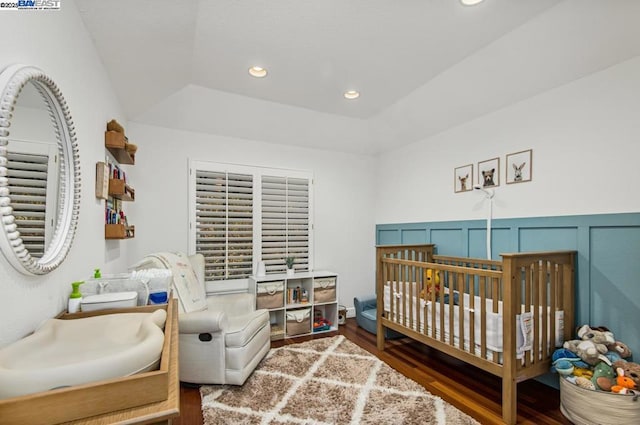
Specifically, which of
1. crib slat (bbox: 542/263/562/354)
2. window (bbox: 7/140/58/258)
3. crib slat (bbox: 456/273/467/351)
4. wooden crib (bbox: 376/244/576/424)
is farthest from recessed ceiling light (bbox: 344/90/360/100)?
window (bbox: 7/140/58/258)

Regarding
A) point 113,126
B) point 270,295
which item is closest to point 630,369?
point 270,295

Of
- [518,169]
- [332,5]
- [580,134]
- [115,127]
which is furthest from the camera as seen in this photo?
[518,169]

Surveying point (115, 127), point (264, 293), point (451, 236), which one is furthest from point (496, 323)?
point (115, 127)

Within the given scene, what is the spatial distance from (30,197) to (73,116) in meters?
0.58

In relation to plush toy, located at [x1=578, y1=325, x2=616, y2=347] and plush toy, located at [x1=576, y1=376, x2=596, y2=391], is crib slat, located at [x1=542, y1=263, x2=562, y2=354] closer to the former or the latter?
plush toy, located at [x1=578, y1=325, x2=616, y2=347]

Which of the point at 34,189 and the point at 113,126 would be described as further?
the point at 113,126

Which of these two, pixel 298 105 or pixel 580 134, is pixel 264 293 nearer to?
pixel 298 105

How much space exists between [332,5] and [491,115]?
1.86 m

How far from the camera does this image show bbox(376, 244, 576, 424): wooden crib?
1.91 m

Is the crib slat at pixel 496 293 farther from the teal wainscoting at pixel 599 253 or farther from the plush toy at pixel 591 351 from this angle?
the teal wainscoting at pixel 599 253

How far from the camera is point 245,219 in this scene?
3.52 m

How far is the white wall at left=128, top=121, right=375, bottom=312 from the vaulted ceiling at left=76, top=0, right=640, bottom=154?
241mm

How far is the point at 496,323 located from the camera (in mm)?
2010

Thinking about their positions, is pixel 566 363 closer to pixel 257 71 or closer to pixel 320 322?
pixel 320 322
